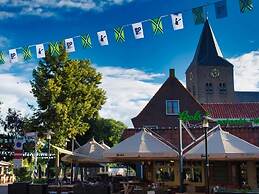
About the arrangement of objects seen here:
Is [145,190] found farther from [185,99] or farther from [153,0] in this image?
[185,99]

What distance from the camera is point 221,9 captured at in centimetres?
1385

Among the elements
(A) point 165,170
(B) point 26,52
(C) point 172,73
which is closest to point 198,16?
(B) point 26,52

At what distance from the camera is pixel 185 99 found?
129 ft

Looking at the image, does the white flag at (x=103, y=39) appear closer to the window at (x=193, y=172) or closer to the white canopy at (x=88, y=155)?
the white canopy at (x=88, y=155)

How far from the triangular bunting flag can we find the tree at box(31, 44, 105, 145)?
2118cm

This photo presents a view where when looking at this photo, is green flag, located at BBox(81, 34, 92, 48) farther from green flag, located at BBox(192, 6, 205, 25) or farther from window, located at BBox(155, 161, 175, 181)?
window, located at BBox(155, 161, 175, 181)

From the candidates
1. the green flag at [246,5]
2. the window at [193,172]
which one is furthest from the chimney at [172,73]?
the green flag at [246,5]

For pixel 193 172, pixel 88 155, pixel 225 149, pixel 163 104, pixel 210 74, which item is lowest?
pixel 193 172

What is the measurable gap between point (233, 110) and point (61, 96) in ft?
56.5

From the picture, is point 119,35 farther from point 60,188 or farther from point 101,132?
point 101,132

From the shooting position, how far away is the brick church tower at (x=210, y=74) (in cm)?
7894

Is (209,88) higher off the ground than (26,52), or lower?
higher

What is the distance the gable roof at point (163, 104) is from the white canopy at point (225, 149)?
21.9 meters

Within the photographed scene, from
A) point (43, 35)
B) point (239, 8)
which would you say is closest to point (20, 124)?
point (43, 35)
